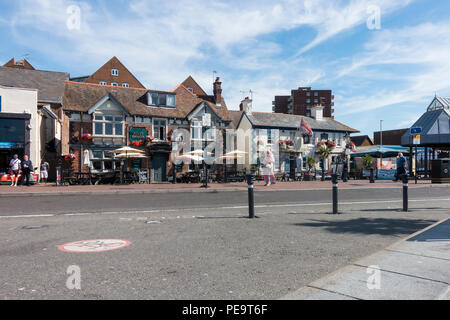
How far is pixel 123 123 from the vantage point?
27969 millimetres

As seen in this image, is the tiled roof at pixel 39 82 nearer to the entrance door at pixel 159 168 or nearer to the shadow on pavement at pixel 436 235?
the entrance door at pixel 159 168

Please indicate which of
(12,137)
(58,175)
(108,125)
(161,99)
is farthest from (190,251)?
(161,99)

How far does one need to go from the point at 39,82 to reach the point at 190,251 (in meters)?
30.3

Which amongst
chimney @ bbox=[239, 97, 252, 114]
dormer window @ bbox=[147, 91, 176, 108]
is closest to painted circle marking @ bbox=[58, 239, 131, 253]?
dormer window @ bbox=[147, 91, 176, 108]

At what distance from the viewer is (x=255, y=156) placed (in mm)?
37406

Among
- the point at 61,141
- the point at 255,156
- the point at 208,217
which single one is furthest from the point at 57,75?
the point at 208,217

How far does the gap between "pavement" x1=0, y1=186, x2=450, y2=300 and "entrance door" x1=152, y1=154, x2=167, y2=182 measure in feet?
65.3

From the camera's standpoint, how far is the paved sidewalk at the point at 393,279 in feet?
9.86

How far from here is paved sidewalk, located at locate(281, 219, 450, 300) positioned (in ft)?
9.86

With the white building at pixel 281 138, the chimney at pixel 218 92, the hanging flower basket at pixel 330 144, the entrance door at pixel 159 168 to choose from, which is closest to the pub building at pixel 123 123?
the entrance door at pixel 159 168

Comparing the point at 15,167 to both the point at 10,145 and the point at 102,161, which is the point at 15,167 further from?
the point at 102,161

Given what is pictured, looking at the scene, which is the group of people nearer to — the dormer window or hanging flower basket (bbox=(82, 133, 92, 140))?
hanging flower basket (bbox=(82, 133, 92, 140))
